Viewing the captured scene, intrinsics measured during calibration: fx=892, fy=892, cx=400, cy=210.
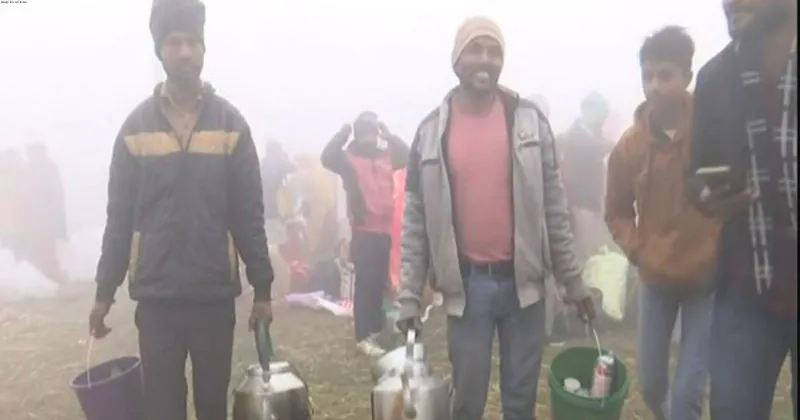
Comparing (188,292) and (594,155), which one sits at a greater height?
(594,155)

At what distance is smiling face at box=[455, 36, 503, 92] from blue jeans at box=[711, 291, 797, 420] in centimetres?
96

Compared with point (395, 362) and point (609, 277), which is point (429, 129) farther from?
point (609, 277)

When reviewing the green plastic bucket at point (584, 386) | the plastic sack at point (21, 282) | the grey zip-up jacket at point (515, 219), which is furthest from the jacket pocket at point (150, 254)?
the plastic sack at point (21, 282)

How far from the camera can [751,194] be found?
65.7 inches

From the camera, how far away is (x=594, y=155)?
13.6 ft

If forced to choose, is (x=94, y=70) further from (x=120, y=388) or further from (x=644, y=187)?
(x=644, y=187)

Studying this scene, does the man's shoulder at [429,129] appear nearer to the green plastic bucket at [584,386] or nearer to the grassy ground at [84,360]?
the green plastic bucket at [584,386]

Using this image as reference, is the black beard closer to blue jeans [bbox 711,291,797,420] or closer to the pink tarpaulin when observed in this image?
blue jeans [bbox 711,291,797,420]

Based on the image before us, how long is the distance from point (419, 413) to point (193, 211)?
85 cm

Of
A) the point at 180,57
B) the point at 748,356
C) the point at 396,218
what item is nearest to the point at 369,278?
the point at 396,218

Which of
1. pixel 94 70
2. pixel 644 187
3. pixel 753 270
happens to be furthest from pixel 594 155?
pixel 753 270

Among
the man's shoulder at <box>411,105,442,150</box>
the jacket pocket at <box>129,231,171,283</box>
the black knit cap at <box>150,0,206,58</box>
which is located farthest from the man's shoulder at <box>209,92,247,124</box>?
the man's shoulder at <box>411,105,442,150</box>

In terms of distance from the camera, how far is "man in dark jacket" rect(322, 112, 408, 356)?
3.97 metres

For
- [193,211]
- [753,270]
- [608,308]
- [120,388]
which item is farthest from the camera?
[608,308]
